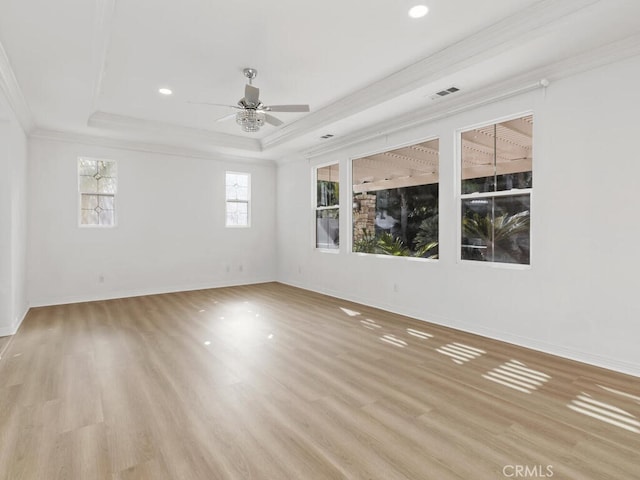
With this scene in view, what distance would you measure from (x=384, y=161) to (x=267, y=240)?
11.7 ft

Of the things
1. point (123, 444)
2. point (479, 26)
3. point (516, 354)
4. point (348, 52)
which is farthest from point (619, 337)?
point (123, 444)

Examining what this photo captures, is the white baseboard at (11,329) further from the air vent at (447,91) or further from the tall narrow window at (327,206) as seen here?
the air vent at (447,91)

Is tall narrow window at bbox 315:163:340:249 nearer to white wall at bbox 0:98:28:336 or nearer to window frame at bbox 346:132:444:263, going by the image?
window frame at bbox 346:132:444:263

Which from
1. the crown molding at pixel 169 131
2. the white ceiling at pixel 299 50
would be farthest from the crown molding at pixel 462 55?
the crown molding at pixel 169 131

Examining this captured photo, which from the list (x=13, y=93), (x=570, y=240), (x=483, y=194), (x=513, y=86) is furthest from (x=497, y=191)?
(x=13, y=93)

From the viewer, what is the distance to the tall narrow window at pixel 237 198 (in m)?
7.55

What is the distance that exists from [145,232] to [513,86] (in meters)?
6.14

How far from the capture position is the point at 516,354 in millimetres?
3445

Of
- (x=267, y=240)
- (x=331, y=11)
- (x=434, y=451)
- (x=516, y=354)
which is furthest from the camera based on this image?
(x=267, y=240)

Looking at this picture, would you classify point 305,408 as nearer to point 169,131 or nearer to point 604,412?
point 604,412

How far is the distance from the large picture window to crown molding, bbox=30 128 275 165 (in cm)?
281

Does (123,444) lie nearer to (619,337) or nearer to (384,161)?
(619,337)

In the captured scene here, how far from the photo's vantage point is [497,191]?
13.1ft

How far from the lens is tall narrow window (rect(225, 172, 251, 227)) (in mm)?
7552
